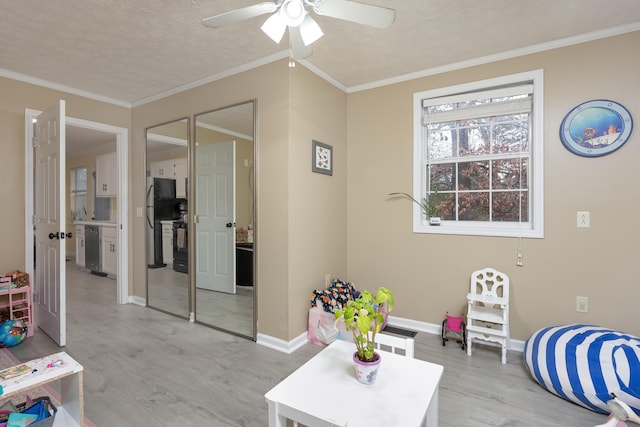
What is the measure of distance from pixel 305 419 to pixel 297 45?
174cm

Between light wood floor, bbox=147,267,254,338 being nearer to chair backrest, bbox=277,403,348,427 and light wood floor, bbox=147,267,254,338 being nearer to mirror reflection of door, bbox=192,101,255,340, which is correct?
mirror reflection of door, bbox=192,101,255,340

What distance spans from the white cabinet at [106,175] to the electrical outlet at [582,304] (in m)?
6.40

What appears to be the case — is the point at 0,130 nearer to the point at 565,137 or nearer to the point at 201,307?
the point at 201,307

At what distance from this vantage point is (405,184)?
3170 millimetres

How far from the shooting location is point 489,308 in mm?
2719

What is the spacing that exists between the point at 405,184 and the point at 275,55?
167 cm

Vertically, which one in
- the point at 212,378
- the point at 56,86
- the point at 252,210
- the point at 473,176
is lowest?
the point at 212,378

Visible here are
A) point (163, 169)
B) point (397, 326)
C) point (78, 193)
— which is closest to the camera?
point (397, 326)

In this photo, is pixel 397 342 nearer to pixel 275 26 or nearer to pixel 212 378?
pixel 212 378

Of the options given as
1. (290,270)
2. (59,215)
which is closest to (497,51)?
(290,270)

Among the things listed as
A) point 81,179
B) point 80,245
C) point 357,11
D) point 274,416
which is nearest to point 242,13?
point 357,11

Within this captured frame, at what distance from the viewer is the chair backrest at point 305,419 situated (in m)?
1.07

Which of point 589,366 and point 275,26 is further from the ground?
point 275,26

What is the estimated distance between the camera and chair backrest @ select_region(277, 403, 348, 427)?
1067 mm
